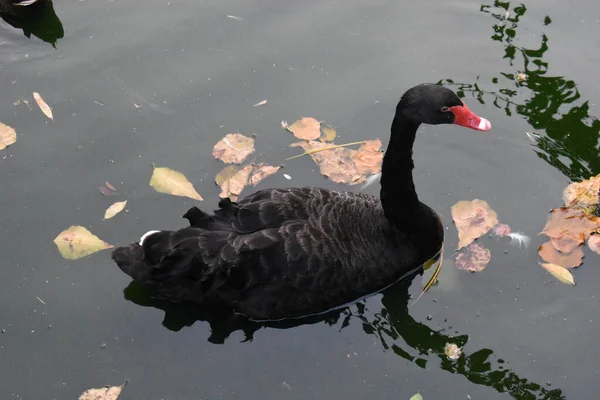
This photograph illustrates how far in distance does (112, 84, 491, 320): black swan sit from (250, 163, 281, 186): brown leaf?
60 cm

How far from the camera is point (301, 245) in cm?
393

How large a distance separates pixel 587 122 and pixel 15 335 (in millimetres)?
4053

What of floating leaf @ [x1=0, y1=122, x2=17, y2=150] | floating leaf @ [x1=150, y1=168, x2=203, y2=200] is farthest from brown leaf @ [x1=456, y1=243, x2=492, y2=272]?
floating leaf @ [x1=0, y1=122, x2=17, y2=150]

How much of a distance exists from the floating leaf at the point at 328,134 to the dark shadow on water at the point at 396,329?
125 cm

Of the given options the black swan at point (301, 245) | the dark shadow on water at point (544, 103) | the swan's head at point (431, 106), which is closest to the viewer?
the swan's head at point (431, 106)

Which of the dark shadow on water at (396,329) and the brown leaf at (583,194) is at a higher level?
the brown leaf at (583,194)

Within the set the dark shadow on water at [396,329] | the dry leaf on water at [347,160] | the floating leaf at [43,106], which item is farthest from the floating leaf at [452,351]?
the floating leaf at [43,106]

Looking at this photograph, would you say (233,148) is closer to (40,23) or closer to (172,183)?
(172,183)

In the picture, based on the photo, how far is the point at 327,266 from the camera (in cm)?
396

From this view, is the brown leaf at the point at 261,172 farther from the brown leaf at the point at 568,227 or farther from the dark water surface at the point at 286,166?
the brown leaf at the point at 568,227

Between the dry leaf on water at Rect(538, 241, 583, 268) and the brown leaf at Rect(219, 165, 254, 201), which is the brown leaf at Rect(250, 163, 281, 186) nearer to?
the brown leaf at Rect(219, 165, 254, 201)

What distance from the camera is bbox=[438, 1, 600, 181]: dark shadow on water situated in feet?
16.3

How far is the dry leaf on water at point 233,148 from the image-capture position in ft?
16.4

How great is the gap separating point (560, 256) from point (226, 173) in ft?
7.25
